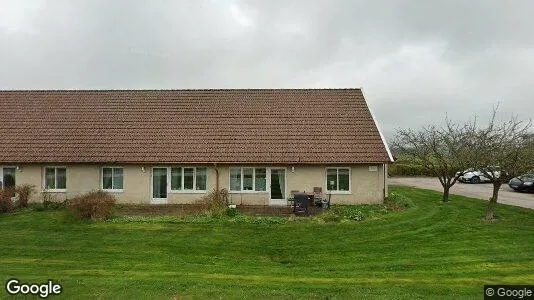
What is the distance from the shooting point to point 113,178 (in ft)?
74.1

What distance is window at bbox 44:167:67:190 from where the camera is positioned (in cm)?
2269

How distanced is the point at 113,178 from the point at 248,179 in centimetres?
718

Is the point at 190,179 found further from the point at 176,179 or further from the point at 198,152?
the point at 198,152

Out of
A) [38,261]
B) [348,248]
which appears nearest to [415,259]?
[348,248]

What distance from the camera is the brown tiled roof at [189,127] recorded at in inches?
882

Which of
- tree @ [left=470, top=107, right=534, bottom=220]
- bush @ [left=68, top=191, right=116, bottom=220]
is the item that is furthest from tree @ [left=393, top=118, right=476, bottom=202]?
bush @ [left=68, top=191, right=116, bottom=220]

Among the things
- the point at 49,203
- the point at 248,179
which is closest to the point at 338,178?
the point at 248,179

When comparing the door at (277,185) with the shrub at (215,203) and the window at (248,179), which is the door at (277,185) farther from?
the shrub at (215,203)

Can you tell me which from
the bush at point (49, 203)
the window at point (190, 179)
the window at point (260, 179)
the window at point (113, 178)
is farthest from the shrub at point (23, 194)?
the window at point (260, 179)

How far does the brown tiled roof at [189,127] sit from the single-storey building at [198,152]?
0.06m

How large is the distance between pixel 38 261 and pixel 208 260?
5.00m

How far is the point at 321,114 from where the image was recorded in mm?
25203

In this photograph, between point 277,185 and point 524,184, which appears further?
point 524,184

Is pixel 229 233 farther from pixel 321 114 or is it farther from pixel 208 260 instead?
pixel 321 114
